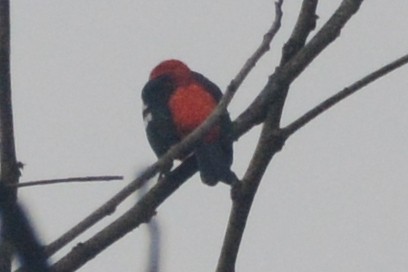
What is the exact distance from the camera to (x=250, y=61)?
1.74m

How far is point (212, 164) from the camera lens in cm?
411

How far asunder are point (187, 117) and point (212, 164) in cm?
66

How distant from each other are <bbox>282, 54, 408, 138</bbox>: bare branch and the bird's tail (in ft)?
6.80

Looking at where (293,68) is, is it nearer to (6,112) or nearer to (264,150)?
(264,150)

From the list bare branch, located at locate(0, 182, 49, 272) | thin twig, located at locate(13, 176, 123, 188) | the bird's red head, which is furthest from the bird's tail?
bare branch, located at locate(0, 182, 49, 272)

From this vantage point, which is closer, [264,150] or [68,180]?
[68,180]

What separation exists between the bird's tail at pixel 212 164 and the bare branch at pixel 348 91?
2.07m

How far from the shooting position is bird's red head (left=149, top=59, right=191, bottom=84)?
5631 millimetres

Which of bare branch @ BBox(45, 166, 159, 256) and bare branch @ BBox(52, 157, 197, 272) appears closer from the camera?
bare branch @ BBox(45, 166, 159, 256)

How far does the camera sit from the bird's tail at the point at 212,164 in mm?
4042

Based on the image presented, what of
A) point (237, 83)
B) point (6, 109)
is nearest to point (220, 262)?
point (237, 83)

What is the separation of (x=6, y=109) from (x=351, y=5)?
1.10 meters

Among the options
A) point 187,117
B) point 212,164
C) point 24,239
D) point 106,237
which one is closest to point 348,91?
point 106,237

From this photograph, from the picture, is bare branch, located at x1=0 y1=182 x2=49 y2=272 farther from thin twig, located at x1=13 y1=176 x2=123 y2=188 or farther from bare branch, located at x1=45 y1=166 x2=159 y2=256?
bare branch, located at x1=45 y1=166 x2=159 y2=256
